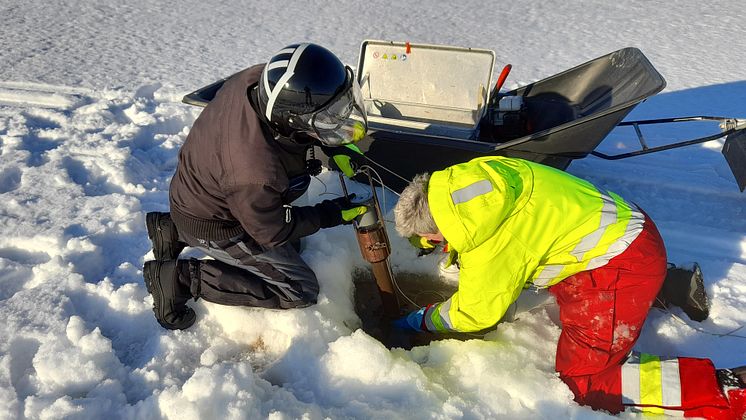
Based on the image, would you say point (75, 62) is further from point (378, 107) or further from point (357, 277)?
point (357, 277)

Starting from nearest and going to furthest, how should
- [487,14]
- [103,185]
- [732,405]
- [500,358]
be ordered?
[732,405], [500,358], [103,185], [487,14]

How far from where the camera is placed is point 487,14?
6.68m

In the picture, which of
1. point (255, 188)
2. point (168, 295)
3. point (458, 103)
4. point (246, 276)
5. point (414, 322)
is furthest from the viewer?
point (458, 103)

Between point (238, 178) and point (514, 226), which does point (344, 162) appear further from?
point (514, 226)

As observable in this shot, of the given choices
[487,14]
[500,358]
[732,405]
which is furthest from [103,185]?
[487,14]

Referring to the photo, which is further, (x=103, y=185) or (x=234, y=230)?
(x=103, y=185)

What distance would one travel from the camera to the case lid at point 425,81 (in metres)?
3.54

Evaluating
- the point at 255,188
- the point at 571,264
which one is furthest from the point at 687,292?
the point at 255,188

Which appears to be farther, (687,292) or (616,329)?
(687,292)

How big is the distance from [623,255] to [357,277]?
159 cm

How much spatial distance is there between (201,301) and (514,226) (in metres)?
1.73

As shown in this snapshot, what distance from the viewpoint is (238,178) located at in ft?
6.81

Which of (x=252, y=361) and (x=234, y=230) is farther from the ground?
(x=234, y=230)

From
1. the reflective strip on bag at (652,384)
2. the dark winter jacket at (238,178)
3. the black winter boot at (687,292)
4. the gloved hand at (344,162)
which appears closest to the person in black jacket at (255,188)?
the dark winter jacket at (238,178)
